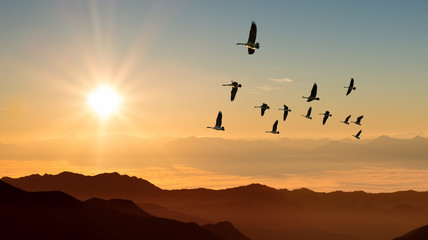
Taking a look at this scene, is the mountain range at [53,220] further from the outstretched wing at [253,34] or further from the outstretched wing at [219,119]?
the outstretched wing at [253,34]

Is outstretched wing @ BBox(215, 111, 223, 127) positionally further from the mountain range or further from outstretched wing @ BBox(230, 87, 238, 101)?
the mountain range

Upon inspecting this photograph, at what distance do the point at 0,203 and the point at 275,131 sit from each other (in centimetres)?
12191

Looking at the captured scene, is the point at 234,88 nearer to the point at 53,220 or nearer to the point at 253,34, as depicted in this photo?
the point at 253,34

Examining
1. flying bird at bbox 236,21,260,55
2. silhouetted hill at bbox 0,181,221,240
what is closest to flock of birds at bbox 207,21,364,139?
flying bird at bbox 236,21,260,55

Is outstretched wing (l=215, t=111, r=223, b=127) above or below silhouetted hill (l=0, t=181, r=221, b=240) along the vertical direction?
above

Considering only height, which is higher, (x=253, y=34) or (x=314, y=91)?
(x=253, y=34)

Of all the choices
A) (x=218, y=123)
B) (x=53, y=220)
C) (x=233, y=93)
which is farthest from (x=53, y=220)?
(x=233, y=93)

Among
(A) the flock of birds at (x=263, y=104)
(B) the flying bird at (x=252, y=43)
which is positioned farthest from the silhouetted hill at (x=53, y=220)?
(B) the flying bird at (x=252, y=43)

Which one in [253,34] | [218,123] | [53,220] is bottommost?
[53,220]

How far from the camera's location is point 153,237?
650ft

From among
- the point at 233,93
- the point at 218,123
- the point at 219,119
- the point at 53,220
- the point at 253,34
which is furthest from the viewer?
the point at 53,220

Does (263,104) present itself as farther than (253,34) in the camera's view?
Yes

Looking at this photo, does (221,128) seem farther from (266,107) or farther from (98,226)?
(98,226)

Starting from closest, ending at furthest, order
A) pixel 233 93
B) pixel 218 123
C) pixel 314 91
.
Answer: pixel 233 93 → pixel 218 123 → pixel 314 91
